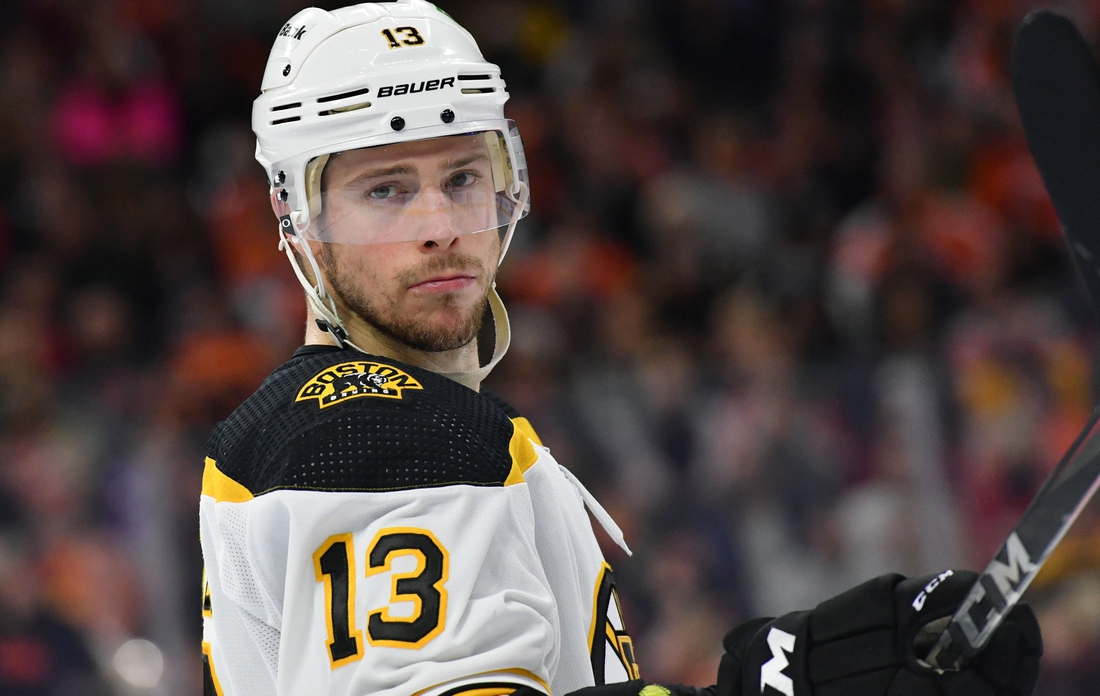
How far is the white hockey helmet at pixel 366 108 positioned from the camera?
190cm

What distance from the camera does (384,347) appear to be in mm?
1963

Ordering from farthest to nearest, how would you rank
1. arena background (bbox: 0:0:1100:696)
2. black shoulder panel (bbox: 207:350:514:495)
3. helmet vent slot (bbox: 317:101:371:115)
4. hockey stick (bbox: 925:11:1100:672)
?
arena background (bbox: 0:0:1100:696) → helmet vent slot (bbox: 317:101:371:115) → black shoulder panel (bbox: 207:350:514:495) → hockey stick (bbox: 925:11:1100:672)

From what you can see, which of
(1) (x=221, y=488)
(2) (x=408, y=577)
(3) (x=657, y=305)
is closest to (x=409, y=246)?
(1) (x=221, y=488)

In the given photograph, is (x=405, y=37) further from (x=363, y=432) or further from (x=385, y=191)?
(x=363, y=432)

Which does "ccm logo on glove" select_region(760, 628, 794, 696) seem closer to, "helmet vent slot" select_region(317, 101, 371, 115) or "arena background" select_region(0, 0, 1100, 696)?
"helmet vent slot" select_region(317, 101, 371, 115)

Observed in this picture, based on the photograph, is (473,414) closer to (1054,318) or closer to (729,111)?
(1054,318)

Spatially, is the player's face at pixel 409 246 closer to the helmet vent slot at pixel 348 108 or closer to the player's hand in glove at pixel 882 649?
the helmet vent slot at pixel 348 108

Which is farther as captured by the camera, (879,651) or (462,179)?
(462,179)

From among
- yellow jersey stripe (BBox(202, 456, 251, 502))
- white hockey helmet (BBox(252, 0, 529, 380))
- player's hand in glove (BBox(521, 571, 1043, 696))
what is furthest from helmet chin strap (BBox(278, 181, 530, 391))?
player's hand in glove (BBox(521, 571, 1043, 696))

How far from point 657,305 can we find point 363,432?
12.8 ft

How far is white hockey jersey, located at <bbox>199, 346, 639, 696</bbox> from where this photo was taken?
1536 mm

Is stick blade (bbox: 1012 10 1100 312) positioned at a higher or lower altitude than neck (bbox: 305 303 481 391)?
higher

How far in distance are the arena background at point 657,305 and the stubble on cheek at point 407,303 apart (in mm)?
2329

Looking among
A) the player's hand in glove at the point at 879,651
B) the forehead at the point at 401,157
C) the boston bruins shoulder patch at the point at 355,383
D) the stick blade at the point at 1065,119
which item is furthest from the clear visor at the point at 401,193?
the stick blade at the point at 1065,119
